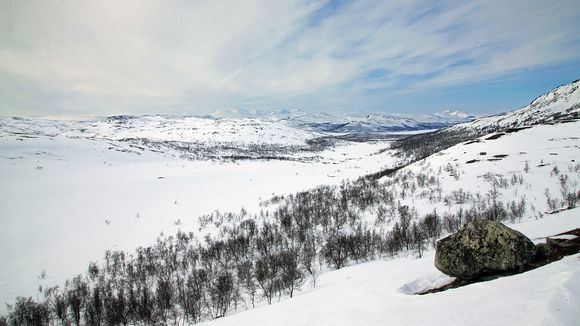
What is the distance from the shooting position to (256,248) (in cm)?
3488

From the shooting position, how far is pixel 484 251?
10398 mm

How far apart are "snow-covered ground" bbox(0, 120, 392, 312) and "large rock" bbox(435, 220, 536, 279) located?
3060 cm

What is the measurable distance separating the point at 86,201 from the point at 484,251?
187 ft

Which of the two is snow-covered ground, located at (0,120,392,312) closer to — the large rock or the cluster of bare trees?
the cluster of bare trees

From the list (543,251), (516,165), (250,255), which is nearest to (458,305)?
(543,251)

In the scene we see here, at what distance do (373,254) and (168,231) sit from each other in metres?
27.6

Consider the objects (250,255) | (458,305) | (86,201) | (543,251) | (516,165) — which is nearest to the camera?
(458,305)

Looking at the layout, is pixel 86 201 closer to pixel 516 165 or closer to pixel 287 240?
pixel 287 240

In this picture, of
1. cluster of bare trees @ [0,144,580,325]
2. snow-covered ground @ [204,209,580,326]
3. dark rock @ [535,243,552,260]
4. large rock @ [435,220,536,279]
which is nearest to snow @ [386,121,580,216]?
cluster of bare trees @ [0,144,580,325]

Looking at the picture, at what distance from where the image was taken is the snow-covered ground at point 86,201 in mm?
31095

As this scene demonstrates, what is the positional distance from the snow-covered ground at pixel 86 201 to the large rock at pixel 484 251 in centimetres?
3060

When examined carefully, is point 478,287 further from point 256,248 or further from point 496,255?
point 256,248

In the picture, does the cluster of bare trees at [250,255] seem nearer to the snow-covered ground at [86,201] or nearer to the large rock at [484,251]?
the snow-covered ground at [86,201]

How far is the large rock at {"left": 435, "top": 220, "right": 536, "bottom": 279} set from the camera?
1008cm
